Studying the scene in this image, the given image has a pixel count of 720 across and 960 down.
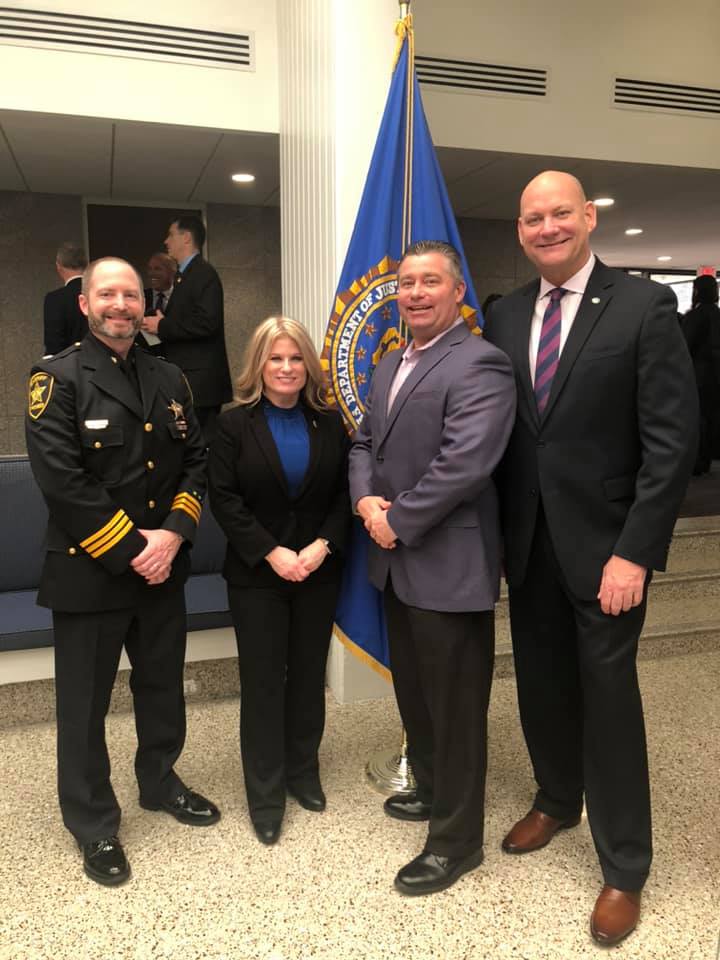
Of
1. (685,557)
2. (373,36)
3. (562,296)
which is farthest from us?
(685,557)

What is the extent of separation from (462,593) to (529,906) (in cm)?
82

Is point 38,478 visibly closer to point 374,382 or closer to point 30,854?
point 374,382

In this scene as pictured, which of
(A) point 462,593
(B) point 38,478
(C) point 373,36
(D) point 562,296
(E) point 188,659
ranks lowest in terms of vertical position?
(E) point 188,659

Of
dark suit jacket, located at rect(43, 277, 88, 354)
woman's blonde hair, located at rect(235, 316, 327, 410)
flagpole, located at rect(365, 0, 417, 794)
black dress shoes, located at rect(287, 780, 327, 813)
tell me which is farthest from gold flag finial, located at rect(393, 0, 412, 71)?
dark suit jacket, located at rect(43, 277, 88, 354)

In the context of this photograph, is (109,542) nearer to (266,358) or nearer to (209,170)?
(266,358)

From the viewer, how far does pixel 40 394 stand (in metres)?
1.99

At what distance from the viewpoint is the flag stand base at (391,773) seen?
2551 millimetres

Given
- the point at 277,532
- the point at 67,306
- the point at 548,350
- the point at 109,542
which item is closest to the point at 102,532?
the point at 109,542

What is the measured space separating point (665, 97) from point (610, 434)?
13.6 feet

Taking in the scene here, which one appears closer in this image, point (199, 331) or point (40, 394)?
point (40, 394)

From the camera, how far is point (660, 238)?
30.6ft

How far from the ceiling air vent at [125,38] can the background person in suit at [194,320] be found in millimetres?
838

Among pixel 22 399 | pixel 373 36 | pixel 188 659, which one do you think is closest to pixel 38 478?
pixel 188 659

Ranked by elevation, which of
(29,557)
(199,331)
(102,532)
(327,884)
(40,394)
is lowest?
(327,884)
